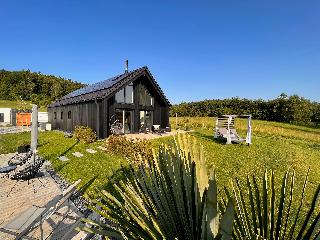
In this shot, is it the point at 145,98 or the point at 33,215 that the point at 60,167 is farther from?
the point at 145,98

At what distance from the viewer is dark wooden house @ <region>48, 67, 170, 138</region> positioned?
23.1m

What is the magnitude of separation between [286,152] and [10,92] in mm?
68245

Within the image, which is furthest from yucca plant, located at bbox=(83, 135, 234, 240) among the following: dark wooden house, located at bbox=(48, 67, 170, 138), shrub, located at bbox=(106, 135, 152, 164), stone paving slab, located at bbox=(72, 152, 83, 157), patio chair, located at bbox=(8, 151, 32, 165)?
dark wooden house, located at bbox=(48, 67, 170, 138)

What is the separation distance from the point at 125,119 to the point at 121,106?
5.45ft

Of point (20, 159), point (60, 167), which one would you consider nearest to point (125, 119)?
point (60, 167)

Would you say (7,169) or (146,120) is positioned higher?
(146,120)

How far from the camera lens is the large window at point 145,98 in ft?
90.7

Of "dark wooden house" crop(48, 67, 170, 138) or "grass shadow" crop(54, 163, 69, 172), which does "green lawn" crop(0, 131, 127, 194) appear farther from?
"dark wooden house" crop(48, 67, 170, 138)

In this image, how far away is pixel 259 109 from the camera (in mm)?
60000

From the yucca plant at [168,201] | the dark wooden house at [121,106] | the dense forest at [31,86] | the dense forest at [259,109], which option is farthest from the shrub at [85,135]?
the dense forest at [31,86]

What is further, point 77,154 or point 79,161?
point 77,154

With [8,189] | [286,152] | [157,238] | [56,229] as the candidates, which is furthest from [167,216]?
[286,152]

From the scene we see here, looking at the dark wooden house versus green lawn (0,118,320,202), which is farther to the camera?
the dark wooden house

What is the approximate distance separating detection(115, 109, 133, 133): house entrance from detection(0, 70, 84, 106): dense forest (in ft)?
148
